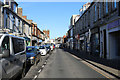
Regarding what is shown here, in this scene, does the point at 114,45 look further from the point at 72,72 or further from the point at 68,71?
the point at 72,72

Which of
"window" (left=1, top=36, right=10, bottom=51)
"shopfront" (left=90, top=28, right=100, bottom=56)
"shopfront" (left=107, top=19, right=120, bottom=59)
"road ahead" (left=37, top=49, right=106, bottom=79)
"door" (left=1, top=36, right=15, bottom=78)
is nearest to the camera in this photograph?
"door" (left=1, top=36, right=15, bottom=78)

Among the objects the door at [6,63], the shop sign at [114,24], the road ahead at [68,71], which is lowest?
the road ahead at [68,71]

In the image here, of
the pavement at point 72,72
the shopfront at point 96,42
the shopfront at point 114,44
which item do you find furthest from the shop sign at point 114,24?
the pavement at point 72,72

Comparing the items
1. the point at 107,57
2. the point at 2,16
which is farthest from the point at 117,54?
the point at 2,16

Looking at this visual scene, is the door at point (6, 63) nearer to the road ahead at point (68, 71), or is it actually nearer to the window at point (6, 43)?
the window at point (6, 43)

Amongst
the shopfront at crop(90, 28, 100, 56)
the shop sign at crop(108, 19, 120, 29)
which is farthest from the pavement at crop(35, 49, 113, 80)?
the shopfront at crop(90, 28, 100, 56)

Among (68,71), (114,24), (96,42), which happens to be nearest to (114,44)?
(114,24)

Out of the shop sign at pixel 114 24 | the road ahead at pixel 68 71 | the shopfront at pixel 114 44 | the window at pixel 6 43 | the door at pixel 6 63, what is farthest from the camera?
the shopfront at pixel 114 44

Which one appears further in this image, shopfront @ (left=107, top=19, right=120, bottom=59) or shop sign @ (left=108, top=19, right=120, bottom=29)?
shopfront @ (left=107, top=19, right=120, bottom=59)

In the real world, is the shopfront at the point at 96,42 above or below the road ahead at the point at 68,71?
above

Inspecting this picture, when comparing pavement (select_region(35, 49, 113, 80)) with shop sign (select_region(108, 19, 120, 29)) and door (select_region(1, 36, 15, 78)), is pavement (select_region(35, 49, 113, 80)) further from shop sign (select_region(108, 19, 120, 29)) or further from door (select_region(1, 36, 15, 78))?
shop sign (select_region(108, 19, 120, 29))

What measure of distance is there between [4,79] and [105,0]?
1675 cm

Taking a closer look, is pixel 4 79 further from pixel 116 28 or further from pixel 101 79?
pixel 116 28

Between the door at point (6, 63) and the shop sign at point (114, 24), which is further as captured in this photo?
the shop sign at point (114, 24)
